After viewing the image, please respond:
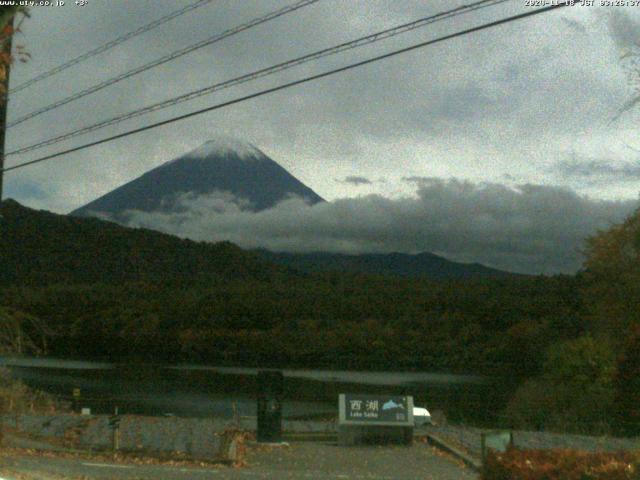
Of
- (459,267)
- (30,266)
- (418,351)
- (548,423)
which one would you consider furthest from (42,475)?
(459,267)

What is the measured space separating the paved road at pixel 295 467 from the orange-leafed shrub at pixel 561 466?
20.9 ft

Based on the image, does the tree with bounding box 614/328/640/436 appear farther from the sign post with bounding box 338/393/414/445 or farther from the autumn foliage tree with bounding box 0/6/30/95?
the autumn foliage tree with bounding box 0/6/30/95

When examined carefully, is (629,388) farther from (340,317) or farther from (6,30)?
(6,30)

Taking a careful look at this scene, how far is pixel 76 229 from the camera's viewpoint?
53.2 metres

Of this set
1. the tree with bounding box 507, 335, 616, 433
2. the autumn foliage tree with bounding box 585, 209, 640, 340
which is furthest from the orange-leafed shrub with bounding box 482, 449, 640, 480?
the tree with bounding box 507, 335, 616, 433

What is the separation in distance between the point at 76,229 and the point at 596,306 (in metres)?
31.7

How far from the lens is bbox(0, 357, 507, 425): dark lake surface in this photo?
39.6m

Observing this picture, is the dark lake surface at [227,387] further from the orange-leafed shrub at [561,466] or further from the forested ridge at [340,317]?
the orange-leafed shrub at [561,466]

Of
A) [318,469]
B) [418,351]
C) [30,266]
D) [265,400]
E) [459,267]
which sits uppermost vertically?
[459,267]

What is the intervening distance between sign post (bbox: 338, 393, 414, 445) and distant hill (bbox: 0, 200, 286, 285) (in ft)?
84.5

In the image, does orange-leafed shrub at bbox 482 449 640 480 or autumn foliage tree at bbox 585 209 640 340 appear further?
autumn foliage tree at bbox 585 209 640 340

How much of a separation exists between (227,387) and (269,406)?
65.0 feet

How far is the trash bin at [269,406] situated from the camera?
23.3 meters

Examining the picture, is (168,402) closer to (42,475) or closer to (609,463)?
(42,475)
